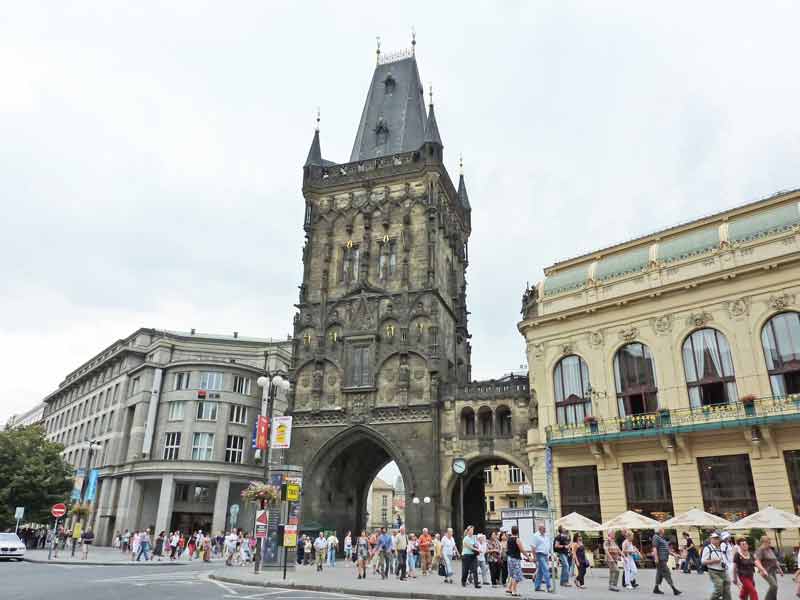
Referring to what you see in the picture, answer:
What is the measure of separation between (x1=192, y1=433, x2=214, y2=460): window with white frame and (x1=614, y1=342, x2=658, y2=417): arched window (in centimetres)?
3713

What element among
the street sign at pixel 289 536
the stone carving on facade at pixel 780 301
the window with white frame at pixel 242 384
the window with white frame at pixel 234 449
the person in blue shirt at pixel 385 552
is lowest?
the person in blue shirt at pixel 385 552

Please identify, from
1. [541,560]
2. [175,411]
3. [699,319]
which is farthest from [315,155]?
[541,560]

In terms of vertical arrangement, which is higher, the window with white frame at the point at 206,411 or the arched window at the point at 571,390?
the window with white frame at the point at 206,411

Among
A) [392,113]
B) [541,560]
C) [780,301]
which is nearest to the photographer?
[541,560]

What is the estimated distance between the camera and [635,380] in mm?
32375

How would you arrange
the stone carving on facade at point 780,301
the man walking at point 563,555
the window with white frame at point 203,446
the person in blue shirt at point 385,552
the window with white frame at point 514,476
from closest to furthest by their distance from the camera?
1. the man walking at point 563,555
2. the person in blue shirt at point 385,552
3. the stone carving on facade at point 780,301
4. the window with white frame at point 203,446
5. the window with white frame at point 514,476

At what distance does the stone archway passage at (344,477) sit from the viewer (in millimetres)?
42125

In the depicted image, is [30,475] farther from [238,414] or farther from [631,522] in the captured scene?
[631,522]

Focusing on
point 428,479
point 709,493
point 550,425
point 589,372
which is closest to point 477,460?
point 428,479

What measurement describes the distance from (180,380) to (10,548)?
2671 centimetres

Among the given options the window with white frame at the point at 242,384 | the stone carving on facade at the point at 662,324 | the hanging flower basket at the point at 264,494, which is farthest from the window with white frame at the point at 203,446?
the stone carving on facade at the point at 662,324

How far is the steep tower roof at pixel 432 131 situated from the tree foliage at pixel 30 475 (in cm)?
3980

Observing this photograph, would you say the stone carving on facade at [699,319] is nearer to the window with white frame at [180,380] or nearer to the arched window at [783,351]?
the arched window at [783,351]

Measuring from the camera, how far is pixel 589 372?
1339 inches
